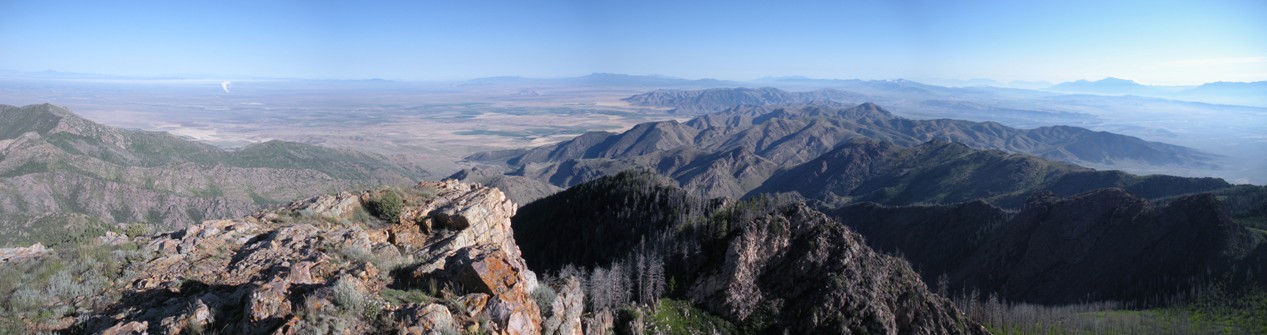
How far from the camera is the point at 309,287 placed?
1530cm

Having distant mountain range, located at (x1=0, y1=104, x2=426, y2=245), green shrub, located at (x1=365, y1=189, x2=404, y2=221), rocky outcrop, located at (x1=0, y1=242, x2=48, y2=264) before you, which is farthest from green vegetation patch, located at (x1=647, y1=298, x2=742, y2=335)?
distant mountain range, located at (x1=0, y1=104, x2=426, y2=245)

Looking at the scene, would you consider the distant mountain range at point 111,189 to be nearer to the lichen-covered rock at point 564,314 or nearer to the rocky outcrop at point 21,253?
the rocky outcrop at point 21,253

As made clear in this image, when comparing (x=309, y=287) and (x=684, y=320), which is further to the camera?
(x=684, y=320)

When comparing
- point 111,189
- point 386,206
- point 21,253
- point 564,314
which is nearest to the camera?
point 564,314

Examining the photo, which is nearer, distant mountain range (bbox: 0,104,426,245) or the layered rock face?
the layered rock face

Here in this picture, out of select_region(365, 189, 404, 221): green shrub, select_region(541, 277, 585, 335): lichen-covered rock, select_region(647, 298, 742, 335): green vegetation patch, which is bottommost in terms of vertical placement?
select_region(647, 298, 742, 335): green vegetation patch

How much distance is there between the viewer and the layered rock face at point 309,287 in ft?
45.4

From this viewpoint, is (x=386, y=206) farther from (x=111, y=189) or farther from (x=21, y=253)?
(x=111, y=189)

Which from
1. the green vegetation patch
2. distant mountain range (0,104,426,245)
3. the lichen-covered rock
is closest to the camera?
the lichen-covered rock

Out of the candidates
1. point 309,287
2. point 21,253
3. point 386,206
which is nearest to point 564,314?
point 309,287

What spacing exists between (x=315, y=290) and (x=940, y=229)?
130 metres

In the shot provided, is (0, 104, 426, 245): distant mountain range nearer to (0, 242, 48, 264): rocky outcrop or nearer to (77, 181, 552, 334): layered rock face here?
(0, 242, 48, 264): rocky outcrop

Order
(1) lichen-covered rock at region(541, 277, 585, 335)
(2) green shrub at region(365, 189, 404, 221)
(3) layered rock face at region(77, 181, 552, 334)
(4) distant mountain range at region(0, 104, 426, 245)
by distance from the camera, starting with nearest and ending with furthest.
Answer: (3) layered rock face at region(77, 181, 552, 334)
(1) lichen-covered rock at region(541, 277, 585, 335)
(2) green shrub at region(365, 189, 404, 221)
(4) distant mountain range at region(0, 104, 426, 245)

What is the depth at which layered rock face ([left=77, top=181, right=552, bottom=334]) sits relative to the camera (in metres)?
13.8
